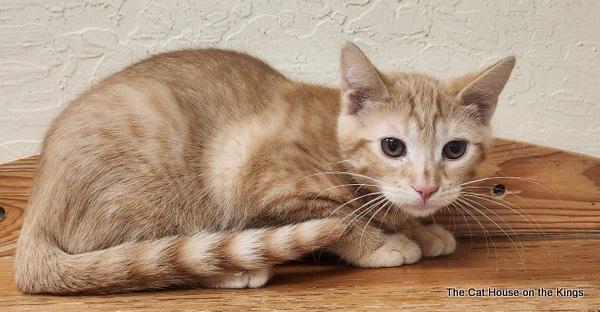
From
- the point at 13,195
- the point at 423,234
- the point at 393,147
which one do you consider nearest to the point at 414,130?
the point at 393,147

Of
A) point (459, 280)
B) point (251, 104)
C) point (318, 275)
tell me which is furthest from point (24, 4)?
point (459, 280)

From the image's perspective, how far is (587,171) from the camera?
4.90 ft

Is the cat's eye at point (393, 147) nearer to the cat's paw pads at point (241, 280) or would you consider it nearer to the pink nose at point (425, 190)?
the pink nose at point (425, 190)

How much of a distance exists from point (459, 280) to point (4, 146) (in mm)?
1181

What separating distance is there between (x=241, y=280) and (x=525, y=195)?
2.52ft

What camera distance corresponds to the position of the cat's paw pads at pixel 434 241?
1.33m

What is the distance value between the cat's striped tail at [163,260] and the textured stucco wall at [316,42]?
62 cm

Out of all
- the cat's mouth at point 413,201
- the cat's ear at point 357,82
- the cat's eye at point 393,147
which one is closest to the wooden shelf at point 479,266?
the cat's mouth at point 413,201

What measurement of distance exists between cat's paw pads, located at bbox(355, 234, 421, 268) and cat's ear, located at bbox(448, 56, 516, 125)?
11.6 inches

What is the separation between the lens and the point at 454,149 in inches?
47.5

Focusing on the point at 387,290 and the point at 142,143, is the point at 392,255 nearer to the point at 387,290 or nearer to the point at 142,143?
the point at 387,290

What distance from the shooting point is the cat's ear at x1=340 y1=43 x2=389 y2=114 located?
1144 millimetres

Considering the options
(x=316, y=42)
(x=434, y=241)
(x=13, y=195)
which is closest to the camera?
(x=434, y=241)

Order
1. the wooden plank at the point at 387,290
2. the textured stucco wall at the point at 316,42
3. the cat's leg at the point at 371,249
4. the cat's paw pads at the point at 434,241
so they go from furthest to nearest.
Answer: the textured stucco wall at the point at 316,42 < the cat's paw pads at the point at 434,241 < the cat's leg at the point at 371,249 < the wooden plank at the point at 387,290
